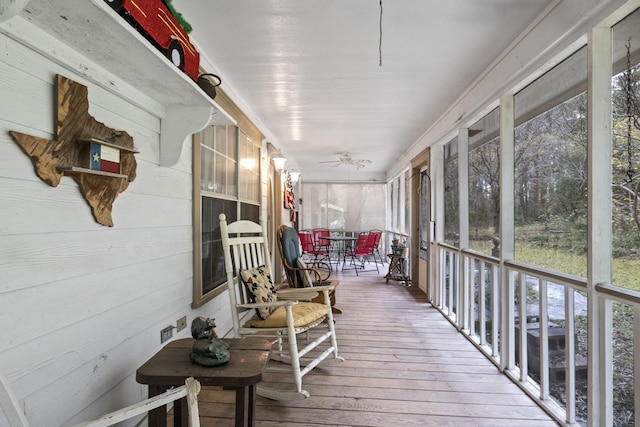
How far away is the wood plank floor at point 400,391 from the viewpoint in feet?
6.25

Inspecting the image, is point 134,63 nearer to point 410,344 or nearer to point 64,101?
point 64,101

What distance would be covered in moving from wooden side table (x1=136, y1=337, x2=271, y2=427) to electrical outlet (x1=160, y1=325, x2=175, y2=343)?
30 cm

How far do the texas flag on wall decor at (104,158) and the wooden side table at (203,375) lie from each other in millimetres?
835

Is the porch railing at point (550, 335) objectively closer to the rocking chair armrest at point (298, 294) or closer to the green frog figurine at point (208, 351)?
the rocking chair armrest at point (298, 294)

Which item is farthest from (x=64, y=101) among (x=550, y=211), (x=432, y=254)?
(x=432, y=254)

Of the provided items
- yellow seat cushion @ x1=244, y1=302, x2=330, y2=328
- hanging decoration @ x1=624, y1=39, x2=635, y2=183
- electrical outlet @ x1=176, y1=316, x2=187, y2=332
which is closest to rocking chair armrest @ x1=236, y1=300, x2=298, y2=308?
yellow seat cushion @ x1=244, y1=302, x2=330, y2=328

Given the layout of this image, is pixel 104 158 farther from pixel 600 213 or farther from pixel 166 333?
pixel 600 213

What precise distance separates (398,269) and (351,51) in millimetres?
4503

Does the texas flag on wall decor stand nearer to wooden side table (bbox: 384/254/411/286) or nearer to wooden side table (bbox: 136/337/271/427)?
wooden side table (bbox: 136/337/271/427)

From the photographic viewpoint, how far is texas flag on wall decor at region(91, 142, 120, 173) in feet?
4.21

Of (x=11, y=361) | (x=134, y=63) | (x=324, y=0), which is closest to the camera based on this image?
(x=11, y=361)

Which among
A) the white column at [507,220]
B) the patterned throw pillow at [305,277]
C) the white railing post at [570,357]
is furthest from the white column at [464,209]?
the patterned throw pillow at [305,277]

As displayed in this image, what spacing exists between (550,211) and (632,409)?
104 cm

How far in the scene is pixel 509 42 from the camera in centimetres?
222
